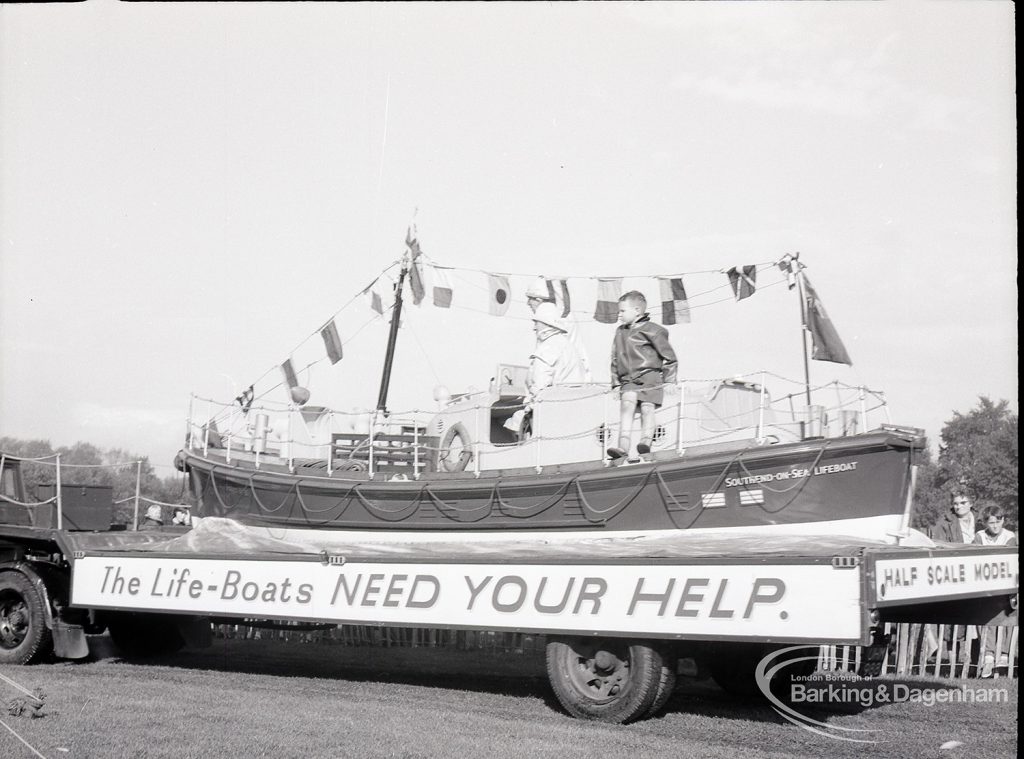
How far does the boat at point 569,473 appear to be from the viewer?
35.5ft

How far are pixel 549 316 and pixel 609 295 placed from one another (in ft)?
3.15

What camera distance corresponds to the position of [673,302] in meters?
15.0

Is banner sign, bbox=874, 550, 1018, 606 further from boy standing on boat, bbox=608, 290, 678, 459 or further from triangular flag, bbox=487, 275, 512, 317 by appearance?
triangular flag, bbox=487, 275, 512, 317

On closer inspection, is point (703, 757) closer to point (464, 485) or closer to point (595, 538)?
point (595, 538)

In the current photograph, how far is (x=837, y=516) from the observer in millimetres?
10828

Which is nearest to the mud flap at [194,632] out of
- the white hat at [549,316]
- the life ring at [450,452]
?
the life ring at [450,452]

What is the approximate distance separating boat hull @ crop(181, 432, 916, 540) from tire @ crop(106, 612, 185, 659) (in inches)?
146

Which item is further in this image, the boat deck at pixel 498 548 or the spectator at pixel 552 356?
the spectator at pixel 552 356

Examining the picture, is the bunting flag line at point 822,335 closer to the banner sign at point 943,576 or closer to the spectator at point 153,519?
the banner sign at point 943,576

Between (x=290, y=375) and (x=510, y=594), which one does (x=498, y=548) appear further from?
(x=290, y=375)

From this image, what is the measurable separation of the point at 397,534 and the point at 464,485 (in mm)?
1449

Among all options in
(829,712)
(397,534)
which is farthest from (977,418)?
(829,712)

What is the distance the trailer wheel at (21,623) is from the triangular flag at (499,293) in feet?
27.4

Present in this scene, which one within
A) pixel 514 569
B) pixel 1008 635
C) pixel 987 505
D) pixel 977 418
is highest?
pixel 977 418
